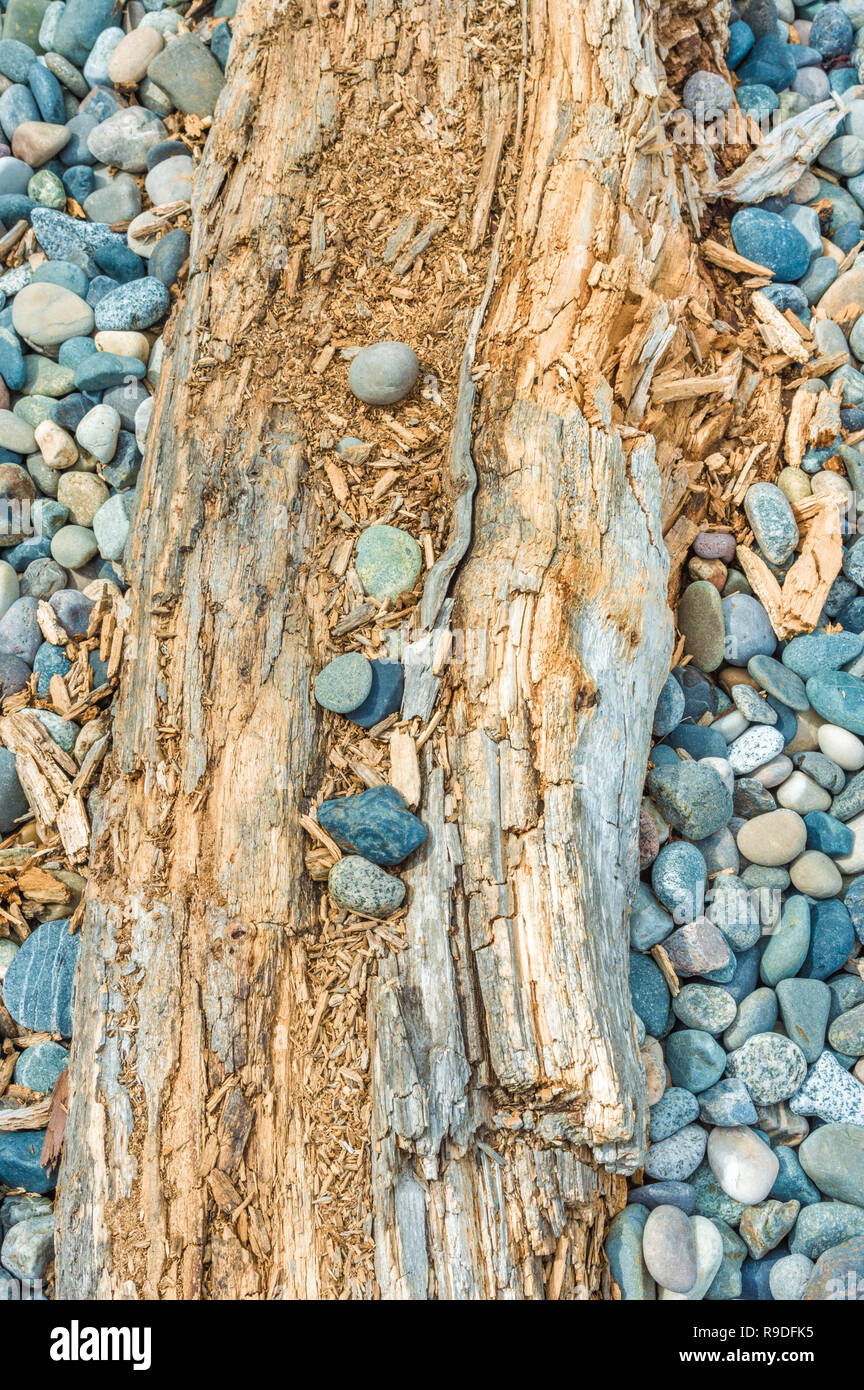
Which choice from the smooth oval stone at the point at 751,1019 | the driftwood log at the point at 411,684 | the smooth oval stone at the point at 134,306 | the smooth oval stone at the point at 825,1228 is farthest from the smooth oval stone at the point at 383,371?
the smooth oval stone at the point at 825,1228

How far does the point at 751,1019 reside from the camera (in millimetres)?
2627

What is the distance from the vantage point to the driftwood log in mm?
2109

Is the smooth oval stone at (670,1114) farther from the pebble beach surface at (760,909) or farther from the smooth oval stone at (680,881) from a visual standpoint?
the smooth oval stone at (680,881)

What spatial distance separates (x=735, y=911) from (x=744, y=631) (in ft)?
3.00

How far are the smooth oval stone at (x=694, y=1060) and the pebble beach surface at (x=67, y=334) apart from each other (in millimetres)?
1706

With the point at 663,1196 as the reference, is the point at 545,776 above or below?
above

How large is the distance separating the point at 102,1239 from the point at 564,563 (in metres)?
1.98

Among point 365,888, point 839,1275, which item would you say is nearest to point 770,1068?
point 839,1275

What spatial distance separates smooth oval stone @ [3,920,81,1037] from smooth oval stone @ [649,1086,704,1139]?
164cm

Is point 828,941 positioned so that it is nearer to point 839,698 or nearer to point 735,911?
point 735,911

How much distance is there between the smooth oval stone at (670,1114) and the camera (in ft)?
8.13

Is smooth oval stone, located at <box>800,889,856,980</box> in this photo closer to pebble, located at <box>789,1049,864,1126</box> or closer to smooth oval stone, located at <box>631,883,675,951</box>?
pebble, located at <box>789,1049,864,1126</box>

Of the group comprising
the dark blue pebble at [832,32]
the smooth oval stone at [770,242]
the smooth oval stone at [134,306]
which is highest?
the dark blue pebble at [832,32]

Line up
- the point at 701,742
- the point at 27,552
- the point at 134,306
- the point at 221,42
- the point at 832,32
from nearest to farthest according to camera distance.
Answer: the point at 701,742, the point at 27,552, the point at 134,306, the point at 221,42, the point at 832,32
